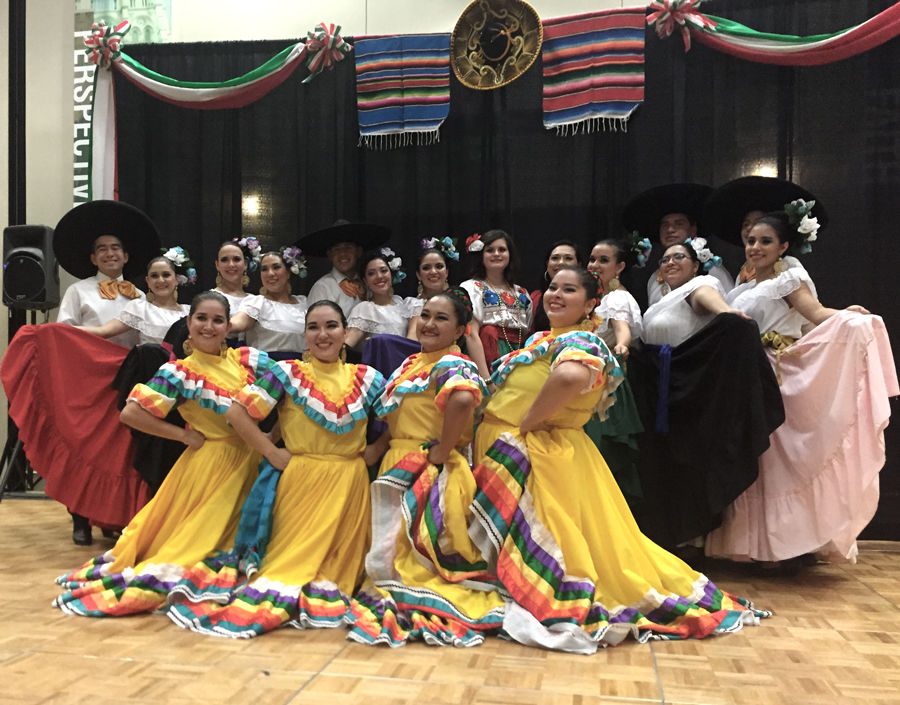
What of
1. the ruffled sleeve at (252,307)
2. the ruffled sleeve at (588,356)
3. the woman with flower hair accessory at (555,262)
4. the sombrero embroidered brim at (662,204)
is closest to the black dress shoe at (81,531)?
the ruffled sleeve at (252,307)

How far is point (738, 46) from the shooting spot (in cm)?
462

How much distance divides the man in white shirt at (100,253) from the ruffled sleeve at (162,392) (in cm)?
130

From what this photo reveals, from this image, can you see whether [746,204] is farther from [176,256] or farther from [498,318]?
[176,256]

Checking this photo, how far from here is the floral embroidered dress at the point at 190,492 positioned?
117 inches

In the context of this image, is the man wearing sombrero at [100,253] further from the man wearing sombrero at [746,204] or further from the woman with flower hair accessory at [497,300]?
the man wearing sombrero at [746,204]

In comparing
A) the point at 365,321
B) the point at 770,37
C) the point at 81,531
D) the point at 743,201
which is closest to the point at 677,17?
the point at 770,37

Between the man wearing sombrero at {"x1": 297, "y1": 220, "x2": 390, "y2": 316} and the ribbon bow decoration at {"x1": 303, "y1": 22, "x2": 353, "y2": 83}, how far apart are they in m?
1.31

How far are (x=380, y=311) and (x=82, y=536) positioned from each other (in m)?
2.05

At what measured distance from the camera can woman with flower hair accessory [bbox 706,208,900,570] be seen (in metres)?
3.41

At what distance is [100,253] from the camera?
175 inches

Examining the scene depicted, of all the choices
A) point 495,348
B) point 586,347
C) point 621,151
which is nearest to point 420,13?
point 621,151

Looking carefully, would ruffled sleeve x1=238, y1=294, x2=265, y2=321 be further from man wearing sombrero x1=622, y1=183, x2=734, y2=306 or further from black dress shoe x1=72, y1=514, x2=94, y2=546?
man wearing sombrero x1=622, y1=183, x2=734, y2=306

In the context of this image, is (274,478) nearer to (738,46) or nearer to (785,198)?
(785,198)

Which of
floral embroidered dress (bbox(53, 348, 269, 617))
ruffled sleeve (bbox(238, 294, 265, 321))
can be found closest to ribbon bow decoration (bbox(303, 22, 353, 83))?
ruffled sleeve (bbox(238, 294, 265, 321))
